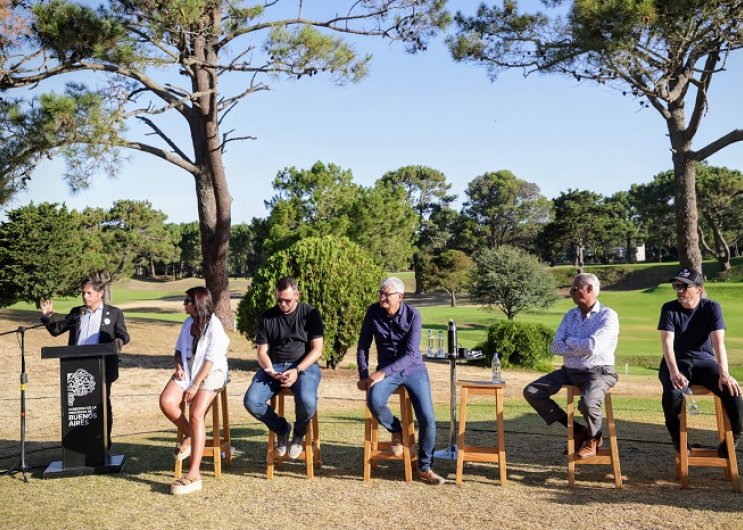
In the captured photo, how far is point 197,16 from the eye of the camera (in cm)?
1396

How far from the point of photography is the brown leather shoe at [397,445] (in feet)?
20.0

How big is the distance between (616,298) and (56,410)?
37.1m

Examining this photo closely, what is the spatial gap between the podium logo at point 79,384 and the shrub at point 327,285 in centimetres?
689

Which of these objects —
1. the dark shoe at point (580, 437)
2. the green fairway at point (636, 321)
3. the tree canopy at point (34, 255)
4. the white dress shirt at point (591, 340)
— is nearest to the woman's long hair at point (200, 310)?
the white dress shirt at point (591, 340)

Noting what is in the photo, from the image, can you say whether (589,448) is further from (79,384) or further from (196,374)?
(79,384)

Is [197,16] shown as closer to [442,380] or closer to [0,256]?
[442,380]

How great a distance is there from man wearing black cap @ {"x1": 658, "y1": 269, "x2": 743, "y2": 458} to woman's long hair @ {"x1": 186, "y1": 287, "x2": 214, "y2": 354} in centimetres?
371

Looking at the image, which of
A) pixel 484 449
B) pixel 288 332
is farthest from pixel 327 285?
pixel 484 449

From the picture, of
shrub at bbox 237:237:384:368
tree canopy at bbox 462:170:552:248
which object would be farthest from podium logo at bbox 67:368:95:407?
tree canopy at bbox 462:170:552:248

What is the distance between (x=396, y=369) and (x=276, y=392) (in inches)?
43.4

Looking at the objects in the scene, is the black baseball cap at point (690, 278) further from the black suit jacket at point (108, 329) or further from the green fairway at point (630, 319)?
the green fairway at point (630, 319)

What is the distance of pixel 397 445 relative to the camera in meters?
6.16

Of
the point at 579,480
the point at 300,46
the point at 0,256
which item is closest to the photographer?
the point at 579,480

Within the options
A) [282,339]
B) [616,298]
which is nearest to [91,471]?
[282,339]
